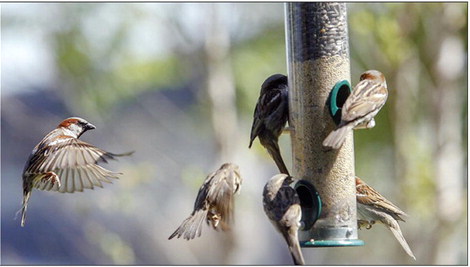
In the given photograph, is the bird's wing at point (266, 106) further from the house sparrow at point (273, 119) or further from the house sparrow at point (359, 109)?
the house sparrow at point (359, 109)

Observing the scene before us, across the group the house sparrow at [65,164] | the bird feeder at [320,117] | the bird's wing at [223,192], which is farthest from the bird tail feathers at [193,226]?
the bird feeder at [320,117]

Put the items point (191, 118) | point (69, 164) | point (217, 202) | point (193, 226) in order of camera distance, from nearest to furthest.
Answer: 1. point (69, 164)
2. point (193, 226)
3. point (217, 202)
4. point (191, 118)

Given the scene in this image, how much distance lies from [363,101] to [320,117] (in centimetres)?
35

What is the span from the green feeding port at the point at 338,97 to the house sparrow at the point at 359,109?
0.13 m

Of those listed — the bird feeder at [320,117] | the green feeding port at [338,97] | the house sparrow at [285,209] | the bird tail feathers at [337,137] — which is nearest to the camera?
the house sparrow at [285,209]

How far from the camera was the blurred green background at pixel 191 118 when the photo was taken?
12430mm

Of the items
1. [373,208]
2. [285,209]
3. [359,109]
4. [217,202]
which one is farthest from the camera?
[373,208]

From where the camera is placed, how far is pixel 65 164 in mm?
7012

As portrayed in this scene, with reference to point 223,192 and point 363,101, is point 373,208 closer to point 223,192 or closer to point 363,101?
point 363,101

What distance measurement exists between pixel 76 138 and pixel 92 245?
23.5 feet

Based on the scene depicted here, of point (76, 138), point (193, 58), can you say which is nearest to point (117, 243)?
point (193, 58)

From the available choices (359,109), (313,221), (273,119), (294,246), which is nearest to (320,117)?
(359,109)

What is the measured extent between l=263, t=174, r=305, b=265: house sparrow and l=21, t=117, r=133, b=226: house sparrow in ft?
4.11

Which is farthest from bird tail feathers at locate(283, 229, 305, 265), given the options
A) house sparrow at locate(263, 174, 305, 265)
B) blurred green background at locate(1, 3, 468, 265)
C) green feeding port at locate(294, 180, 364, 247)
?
blurred green background at locate(1, 3, 468, 265)
